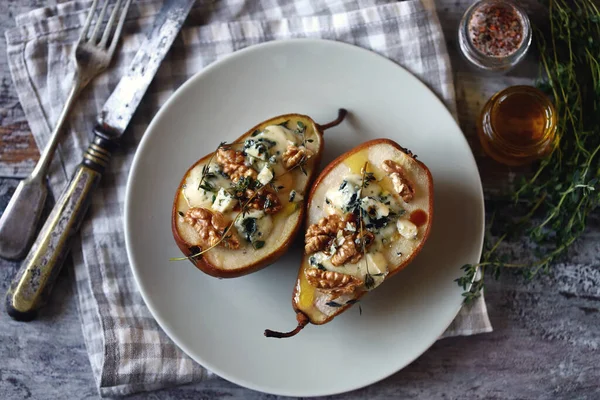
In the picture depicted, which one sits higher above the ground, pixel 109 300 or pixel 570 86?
pixel 570 86

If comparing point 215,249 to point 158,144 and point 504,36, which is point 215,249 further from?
point 504,36

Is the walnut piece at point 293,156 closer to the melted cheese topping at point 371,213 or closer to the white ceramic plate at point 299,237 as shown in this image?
the melted cheese topping at point 371,213

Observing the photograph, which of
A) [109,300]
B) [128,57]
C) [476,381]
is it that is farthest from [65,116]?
[476,381]

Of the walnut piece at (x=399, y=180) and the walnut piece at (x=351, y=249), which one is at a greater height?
the walnut piece at (x=399, y=180)

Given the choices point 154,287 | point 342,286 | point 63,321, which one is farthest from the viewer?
point 63,321

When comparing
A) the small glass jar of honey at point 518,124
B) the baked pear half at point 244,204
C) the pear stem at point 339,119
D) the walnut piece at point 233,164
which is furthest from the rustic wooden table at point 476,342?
the walnut piece at point 233,164

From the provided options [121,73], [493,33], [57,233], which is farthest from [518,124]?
[57,233]
